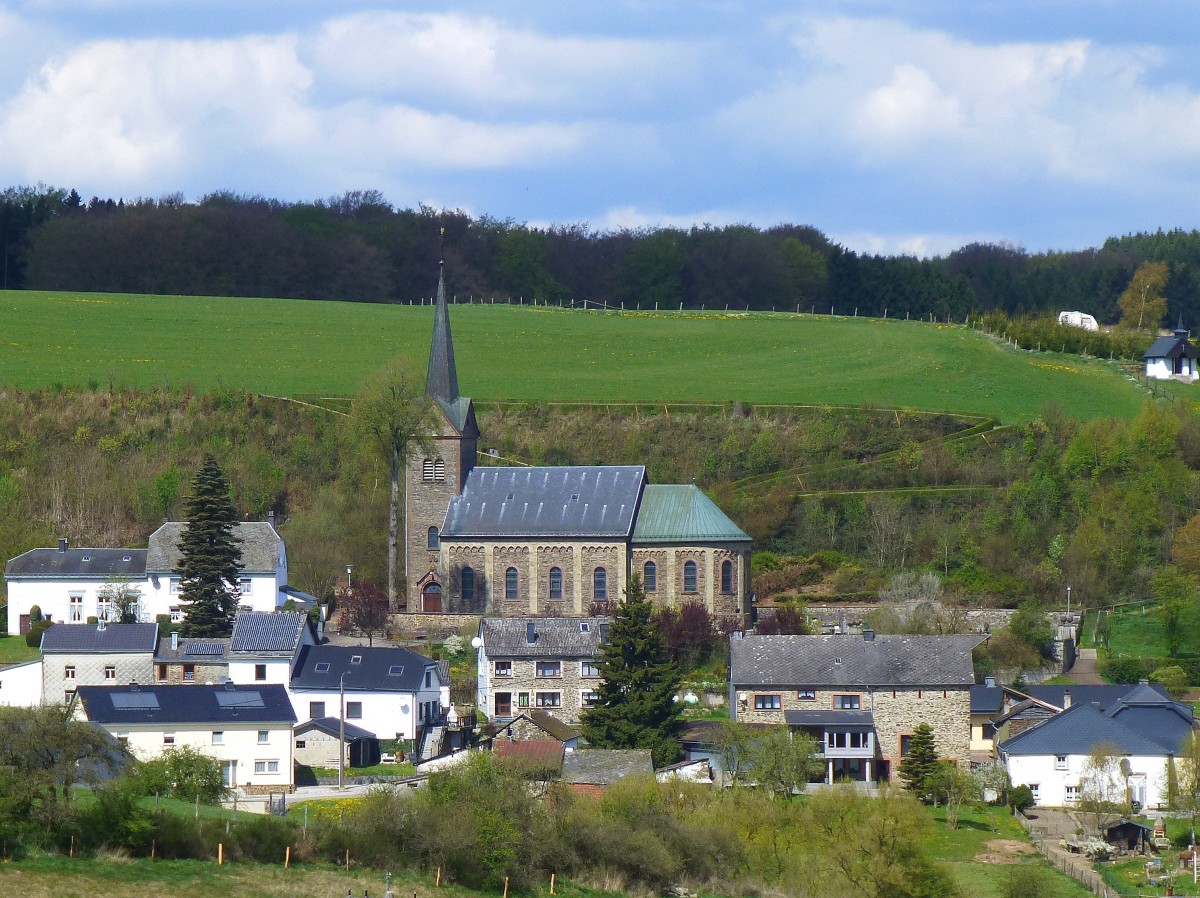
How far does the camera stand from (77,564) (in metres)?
69.4

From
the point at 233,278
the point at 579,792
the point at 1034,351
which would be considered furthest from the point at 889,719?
the point at 233,278

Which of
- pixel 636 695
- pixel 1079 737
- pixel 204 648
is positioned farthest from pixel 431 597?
pixel 1079 737

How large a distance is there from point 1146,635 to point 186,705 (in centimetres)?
3186

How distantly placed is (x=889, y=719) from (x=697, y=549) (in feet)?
46.6

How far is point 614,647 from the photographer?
5722 cm

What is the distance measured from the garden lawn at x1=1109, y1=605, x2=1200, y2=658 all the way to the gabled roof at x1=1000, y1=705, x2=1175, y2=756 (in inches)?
416

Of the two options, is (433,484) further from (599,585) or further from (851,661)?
(851,661)

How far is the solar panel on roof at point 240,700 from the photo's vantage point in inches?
2085

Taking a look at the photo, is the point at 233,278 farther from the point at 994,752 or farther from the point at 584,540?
Result: the point at 994,752

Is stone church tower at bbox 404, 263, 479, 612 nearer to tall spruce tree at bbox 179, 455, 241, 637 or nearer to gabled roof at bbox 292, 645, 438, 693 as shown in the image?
tall spruce tree at bbox 179, 455, 241, 637

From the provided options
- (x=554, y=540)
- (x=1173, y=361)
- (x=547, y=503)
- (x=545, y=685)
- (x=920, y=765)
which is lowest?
(x=920, y=765)

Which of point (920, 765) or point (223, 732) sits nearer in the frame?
point (223, 732)

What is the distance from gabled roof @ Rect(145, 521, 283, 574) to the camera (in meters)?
69.6

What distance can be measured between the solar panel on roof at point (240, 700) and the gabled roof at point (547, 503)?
765 inches
